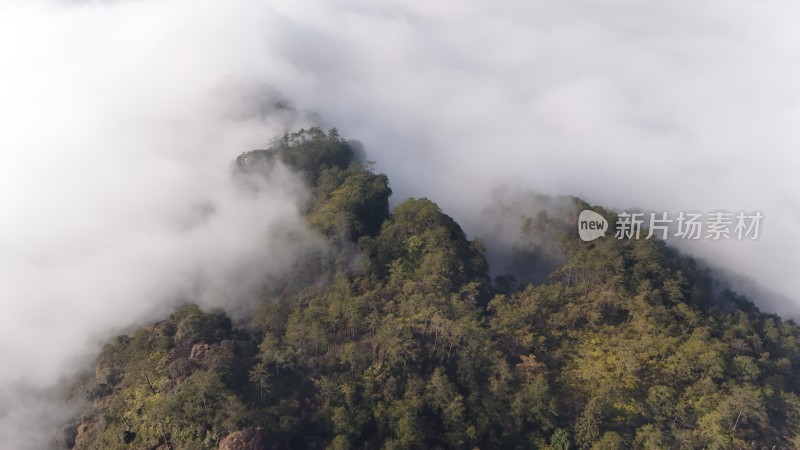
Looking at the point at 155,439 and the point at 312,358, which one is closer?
the point at 155,439

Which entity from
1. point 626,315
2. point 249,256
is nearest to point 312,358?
point 249,256

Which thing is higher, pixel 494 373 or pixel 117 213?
pixel 117 213

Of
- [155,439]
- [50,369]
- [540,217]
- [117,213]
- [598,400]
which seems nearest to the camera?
[155,439]

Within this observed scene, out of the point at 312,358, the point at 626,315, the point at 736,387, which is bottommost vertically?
the point at 312,358

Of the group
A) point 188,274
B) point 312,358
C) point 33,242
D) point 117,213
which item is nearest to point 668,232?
point 312,358

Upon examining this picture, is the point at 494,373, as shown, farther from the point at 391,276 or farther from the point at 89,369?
the point at 89,369

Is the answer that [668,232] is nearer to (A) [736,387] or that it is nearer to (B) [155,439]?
(A) [736,387]

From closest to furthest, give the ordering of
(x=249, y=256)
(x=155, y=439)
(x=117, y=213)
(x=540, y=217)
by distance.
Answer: (x=155, y=439) < (x=249, y=256) < (x=540, y=217) < (x=117, y=213)
